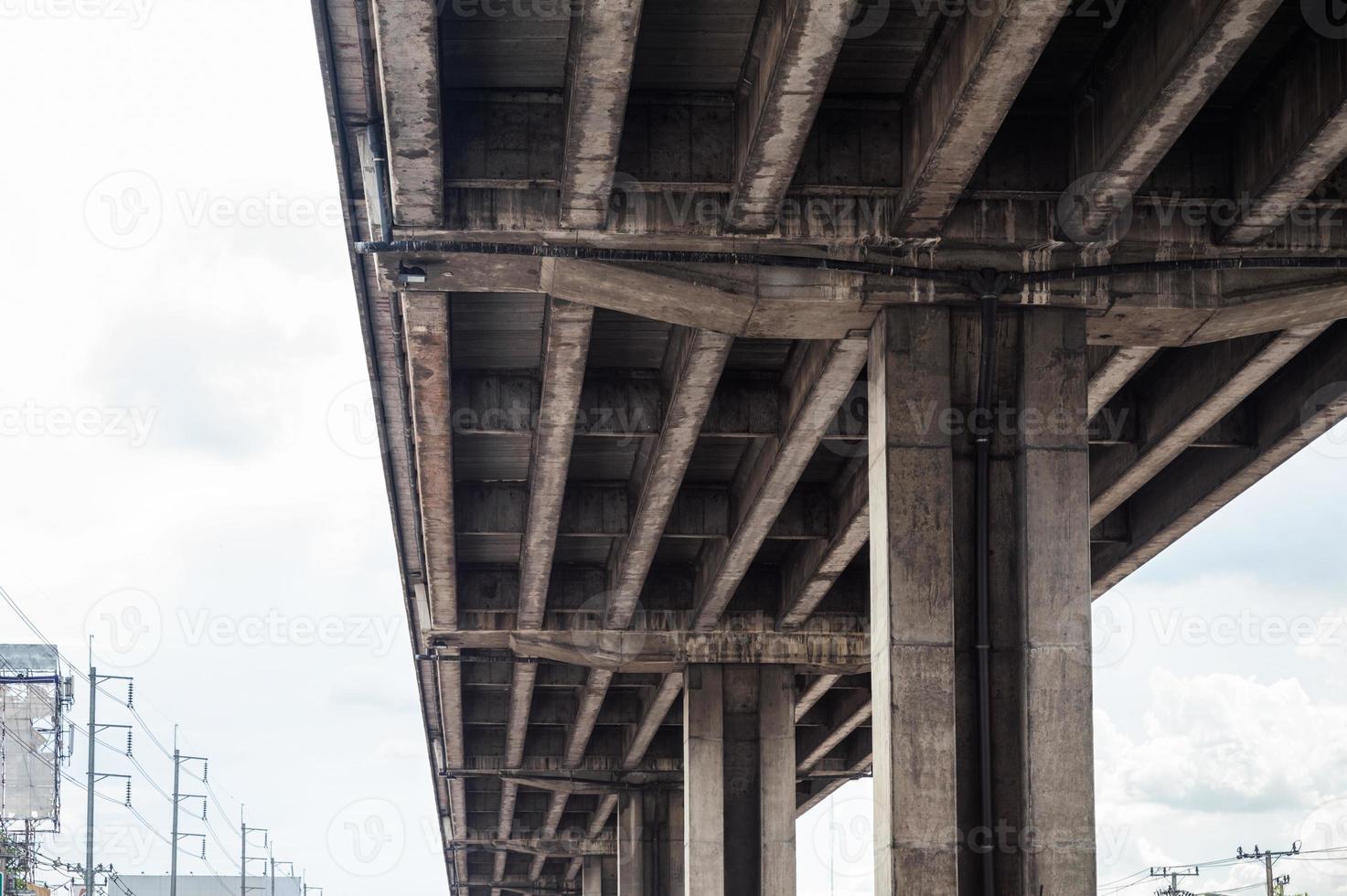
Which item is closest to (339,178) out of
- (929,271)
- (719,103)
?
(719,103)

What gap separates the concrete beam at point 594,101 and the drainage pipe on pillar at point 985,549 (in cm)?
339

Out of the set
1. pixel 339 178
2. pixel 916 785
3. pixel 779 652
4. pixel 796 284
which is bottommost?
pixel 916 785

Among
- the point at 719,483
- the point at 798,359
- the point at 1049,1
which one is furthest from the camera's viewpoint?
the point at 719,483

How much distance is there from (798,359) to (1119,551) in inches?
330

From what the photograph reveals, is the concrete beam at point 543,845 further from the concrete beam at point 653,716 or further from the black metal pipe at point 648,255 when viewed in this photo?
the black metal pipe at point 648,255

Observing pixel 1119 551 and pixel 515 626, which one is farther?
pixel 515 626

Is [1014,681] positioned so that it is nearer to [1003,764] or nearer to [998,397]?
[1003,764]

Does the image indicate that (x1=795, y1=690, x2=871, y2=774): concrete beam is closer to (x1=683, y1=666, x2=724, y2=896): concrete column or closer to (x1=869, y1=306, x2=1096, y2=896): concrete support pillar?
(x1=683, y1=666, x2=724, y2=896): concrete column

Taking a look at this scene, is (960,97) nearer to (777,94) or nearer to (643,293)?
(777,94)

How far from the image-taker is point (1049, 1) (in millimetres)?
11172

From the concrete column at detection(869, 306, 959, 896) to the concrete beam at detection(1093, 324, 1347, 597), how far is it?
6.09 m

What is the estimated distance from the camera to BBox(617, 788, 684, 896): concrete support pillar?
134 ft

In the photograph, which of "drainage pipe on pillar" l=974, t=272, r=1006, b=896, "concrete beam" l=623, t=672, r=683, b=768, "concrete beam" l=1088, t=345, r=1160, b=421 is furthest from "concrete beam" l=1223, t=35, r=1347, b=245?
"concrete beam" l=623, t=672, r=683, b=768

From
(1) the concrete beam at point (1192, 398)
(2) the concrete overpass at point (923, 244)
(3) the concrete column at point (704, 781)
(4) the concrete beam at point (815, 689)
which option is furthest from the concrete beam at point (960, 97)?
(4) the concrete beam at point (815, 689)
